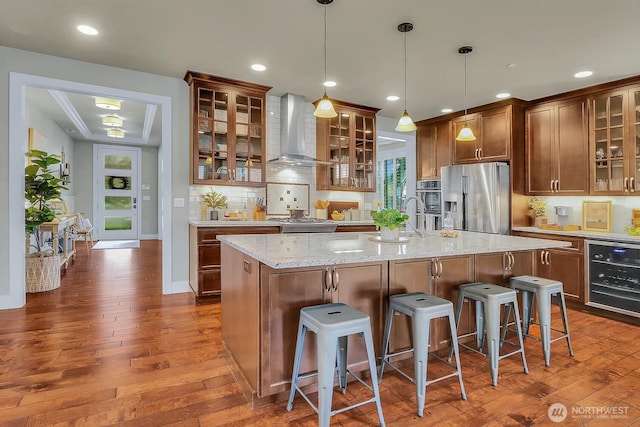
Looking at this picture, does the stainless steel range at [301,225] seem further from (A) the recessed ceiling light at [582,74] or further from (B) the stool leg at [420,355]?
(A) the recessed ceiling light at [582,74]

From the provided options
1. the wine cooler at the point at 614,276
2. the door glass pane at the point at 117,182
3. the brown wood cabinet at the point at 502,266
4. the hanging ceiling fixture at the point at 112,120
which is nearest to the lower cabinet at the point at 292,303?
the brown wood cabinet at the point at 502,266

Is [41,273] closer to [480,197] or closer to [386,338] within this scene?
[386,338]

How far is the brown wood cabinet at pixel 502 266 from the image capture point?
2.77 meters

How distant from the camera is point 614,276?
3.86 m

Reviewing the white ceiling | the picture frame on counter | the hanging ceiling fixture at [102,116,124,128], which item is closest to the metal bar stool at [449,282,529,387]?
the white ceiling

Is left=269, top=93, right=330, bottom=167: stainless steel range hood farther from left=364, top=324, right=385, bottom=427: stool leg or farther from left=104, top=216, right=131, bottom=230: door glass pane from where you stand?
left=104, top=216, right=131, bottom=230: door glass pane

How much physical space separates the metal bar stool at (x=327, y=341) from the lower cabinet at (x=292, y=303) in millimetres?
87

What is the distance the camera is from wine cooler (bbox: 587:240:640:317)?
368 cm

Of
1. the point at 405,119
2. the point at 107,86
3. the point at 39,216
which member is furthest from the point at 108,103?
the point at 405,119

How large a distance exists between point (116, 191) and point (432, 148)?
8352 millimetres

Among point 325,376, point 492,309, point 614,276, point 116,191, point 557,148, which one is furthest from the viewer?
point 116,191

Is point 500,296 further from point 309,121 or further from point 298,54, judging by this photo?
point 309,121

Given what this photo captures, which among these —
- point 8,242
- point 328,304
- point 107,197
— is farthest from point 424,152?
point 107,197

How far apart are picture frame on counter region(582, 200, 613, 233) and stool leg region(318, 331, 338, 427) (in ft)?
14.1
